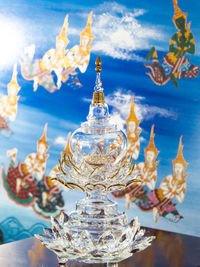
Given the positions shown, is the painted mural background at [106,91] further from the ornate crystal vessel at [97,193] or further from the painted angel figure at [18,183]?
the ornate crystal vessel at [97,193]

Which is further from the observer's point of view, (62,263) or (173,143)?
(173,143)

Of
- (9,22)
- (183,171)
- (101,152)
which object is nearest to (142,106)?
(183,171)

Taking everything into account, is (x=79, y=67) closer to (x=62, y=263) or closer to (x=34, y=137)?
(x=34, y=137)

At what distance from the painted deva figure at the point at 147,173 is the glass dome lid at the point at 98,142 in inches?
71.4

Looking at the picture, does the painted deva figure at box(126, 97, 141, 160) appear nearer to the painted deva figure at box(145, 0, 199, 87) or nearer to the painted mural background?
the painted mural background

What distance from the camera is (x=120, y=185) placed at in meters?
0.92

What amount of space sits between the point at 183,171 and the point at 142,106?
0.55 meters

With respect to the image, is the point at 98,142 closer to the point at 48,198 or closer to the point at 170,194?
the point at 170,194

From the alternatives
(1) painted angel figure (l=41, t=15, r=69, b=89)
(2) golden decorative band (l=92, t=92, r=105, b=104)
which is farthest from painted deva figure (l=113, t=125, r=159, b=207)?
(2) golden decorative band (l=92, t=92, r=105, b=104)

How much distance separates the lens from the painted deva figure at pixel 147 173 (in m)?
2.77

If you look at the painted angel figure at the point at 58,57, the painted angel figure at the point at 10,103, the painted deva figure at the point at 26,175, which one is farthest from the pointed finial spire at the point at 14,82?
the painted deva figure at the point at 26,175

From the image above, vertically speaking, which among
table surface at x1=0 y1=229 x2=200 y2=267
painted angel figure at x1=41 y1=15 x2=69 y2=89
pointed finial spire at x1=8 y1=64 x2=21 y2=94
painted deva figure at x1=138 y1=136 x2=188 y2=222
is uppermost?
painted angel figure at x1=41 y1=15 x2=69 y2=89

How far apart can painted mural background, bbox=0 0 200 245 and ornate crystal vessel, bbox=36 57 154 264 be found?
69.1 inches

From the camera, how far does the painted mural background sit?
105 inches
